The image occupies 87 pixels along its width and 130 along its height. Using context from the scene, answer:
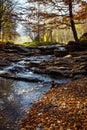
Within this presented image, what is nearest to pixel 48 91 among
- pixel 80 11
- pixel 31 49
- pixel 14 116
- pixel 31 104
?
pixel 31 104

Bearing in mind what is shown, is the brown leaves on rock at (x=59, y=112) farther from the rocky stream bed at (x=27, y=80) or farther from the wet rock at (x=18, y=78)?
the wet rock at (x=18, y=78)

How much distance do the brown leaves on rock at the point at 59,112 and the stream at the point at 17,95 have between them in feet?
1.07

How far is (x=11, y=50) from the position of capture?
22.5 meters

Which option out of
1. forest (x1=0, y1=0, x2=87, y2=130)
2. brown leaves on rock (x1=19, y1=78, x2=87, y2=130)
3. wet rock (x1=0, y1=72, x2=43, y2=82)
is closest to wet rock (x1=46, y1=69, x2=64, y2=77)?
forest (x1=0, y1=0, x2=87, y2=130)

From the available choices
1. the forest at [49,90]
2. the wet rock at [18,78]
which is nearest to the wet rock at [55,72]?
the forest at [49,90]

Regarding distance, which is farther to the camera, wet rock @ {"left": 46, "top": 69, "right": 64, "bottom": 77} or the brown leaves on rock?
wet rock @ {"left": 46, "top": 69, "right": 64, "bottom": 77}

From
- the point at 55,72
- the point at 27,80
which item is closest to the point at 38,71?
the point at 55,72

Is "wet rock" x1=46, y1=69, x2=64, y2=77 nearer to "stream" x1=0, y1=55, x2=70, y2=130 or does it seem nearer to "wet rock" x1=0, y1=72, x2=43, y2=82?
"stream" x1=0, y1=55, x2=70, y2=130

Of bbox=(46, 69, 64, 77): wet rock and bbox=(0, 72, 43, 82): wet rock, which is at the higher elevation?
bbox=(46, 69, 64, 77): wet rock

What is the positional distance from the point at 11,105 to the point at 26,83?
348 cm

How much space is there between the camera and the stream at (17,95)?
7.03 m

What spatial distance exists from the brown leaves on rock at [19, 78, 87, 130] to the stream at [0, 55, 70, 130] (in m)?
0.33

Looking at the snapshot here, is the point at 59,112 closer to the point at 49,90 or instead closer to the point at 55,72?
the point at 49,90

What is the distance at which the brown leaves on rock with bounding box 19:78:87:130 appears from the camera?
6.25 meters
